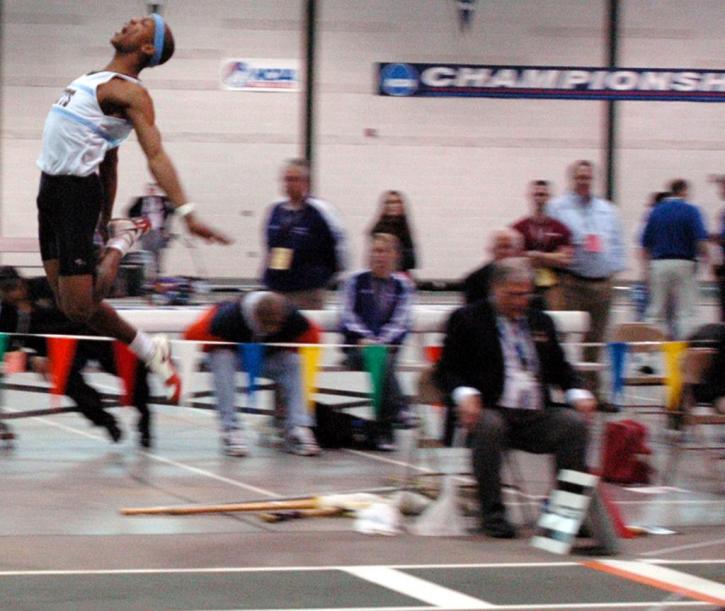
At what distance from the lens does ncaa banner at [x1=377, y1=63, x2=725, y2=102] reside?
1875 centimetres

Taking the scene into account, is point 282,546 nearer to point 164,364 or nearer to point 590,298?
point 164,364

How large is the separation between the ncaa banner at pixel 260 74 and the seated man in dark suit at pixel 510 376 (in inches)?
567

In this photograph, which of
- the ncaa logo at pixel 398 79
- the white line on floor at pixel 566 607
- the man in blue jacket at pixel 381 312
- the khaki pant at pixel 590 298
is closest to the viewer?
the white line on floor at pixel 566 607

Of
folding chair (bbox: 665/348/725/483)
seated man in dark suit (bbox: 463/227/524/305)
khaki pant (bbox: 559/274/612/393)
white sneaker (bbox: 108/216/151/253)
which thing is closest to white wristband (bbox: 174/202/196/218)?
white sneaker (bbox: 108/216/151/253)

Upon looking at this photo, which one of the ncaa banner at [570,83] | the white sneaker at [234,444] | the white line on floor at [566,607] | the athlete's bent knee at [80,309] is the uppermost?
the ncaa banner at [570,83]

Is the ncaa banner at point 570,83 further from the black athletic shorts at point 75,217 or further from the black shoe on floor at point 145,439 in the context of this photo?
the black athletic shorts at point 75,217

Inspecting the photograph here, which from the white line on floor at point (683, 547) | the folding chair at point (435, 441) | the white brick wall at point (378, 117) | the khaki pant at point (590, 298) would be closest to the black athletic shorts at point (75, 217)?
the folding chair at point (435, 441)

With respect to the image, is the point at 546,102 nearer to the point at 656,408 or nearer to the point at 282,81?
the point at 282,81

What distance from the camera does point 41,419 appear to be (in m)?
12.0

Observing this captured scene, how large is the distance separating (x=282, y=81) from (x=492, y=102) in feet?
9.92

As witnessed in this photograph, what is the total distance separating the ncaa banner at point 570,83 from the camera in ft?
61.5

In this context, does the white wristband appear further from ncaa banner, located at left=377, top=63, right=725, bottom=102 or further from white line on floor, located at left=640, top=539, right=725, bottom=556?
ncaa banner, located at left=377, top=63, right=725, bottom=102

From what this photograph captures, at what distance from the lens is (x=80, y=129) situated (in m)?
8.15

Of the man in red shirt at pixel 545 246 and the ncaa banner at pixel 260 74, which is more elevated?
the ncaa banner at pixel 260 74
